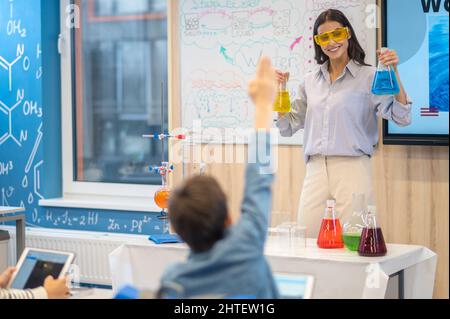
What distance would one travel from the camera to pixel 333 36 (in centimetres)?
319

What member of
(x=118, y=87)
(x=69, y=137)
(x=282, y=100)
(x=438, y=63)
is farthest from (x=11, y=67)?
(x=438, y=63)

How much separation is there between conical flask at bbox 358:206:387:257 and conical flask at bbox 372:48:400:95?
514 millimetres

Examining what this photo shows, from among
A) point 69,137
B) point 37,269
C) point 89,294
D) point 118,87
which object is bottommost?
point 89,294

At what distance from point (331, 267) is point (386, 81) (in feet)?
2.57

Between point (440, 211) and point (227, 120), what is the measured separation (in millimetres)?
1348

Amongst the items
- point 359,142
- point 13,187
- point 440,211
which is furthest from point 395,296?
point 13,187

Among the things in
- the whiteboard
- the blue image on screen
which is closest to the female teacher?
the blue image on screen

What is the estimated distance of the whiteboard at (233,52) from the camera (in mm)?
4176

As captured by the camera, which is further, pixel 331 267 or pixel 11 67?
pixel 11 67

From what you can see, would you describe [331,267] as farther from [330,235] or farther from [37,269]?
[37,269]

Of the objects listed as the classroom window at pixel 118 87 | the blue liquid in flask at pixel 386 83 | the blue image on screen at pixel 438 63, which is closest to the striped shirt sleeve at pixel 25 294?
the blue liquid in flask at pixel 386 83

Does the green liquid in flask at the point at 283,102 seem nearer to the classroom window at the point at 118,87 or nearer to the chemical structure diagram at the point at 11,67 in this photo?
the classroom window at the point at 118,87

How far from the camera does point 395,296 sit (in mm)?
2980

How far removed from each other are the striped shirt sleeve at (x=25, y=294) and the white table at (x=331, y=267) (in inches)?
14.9
